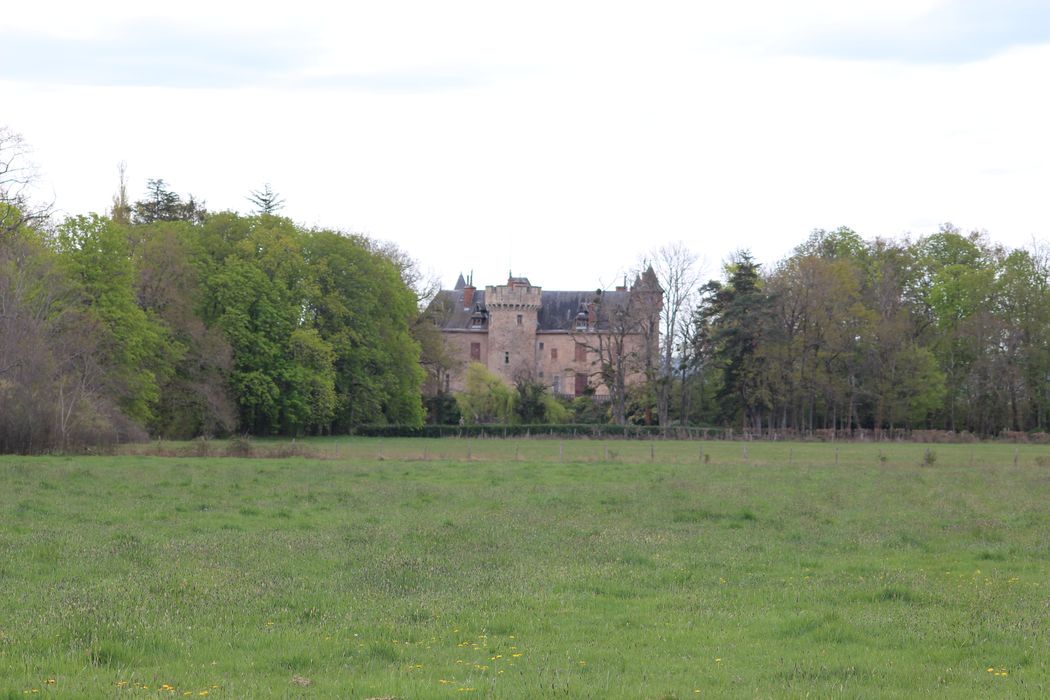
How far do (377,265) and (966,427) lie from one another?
46.2m

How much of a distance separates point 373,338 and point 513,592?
2294 inches

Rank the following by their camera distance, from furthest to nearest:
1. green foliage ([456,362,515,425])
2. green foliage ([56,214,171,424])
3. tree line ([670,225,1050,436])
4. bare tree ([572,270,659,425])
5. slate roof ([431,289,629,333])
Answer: slate roof ([431,289,629,333]), green foliage ([456,362,515,425]), bare tree ([572,270,659,425]), tree line ([670,225,1050,436]), green foliage ([56,214,171,424])

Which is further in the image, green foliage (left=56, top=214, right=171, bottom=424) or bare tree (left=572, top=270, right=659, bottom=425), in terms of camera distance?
bare tree (left=572, top=270, right=659, bottom=425)

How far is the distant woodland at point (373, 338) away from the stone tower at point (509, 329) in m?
18.5

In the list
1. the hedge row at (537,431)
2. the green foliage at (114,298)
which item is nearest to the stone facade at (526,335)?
the hedge row at (537,431)

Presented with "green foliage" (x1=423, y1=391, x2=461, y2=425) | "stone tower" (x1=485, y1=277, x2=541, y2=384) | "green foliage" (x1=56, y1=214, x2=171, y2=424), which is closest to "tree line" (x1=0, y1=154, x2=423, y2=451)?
"green foliage" (x1=56, y1=214, x2=171, y2=424)

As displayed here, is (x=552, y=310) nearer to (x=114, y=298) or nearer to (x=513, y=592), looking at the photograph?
(x=114, y=298)

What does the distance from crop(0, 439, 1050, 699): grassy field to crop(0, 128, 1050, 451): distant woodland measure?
20.2 m

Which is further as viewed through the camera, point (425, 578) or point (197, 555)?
point (197, 555)

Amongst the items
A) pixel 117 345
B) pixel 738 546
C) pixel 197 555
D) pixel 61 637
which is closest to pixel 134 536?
pixel 197 555

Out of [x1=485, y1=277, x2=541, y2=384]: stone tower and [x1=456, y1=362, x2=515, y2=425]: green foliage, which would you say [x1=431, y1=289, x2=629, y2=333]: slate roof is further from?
[x1=456, y1=362, x2=515, y2=425]: green foliage

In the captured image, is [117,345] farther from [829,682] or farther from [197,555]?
[829,682]

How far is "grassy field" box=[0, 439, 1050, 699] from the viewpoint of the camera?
29.3 feet

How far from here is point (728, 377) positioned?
266 ft
